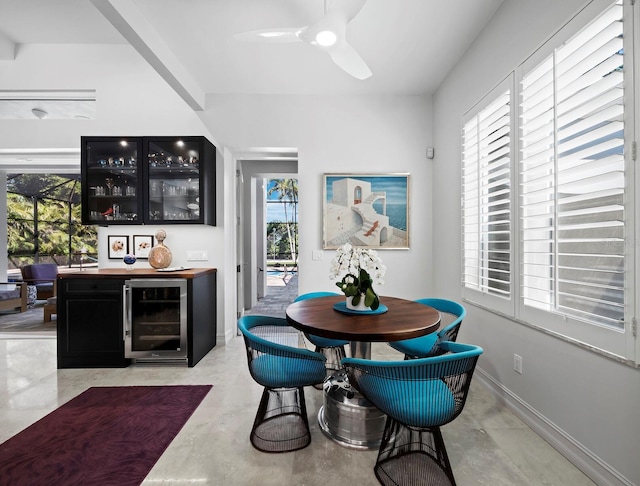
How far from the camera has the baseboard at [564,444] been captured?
1.52 metres

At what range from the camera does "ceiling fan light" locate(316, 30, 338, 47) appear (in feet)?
6.17

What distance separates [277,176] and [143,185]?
6.79 ft

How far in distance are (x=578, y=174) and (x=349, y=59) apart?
156cm

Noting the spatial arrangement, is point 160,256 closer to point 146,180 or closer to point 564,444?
point 146,180

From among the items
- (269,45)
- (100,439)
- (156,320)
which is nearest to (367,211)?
(269,45)

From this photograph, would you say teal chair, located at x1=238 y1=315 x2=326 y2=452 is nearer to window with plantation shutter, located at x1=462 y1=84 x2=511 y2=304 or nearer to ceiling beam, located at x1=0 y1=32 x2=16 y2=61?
window with plantation shutter, located at x1=462 y1=84 x2=511 y2=304

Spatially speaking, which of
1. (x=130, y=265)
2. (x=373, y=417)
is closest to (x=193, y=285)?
(x=130, y=265)

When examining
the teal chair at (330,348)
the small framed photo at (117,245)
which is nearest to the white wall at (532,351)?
the teal chair at (330,348)

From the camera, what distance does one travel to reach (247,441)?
1.91 metres

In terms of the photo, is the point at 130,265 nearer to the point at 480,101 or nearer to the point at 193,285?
the point at 193,285

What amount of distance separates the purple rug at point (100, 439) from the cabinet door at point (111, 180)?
1.82m

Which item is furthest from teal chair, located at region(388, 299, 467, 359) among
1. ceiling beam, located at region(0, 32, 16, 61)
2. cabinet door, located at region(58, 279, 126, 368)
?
ceiling beam, located at region(0, 32, 16, 61)

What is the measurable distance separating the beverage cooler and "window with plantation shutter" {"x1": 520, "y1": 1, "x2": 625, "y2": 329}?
9.79 feet

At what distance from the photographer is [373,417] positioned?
1.87m
